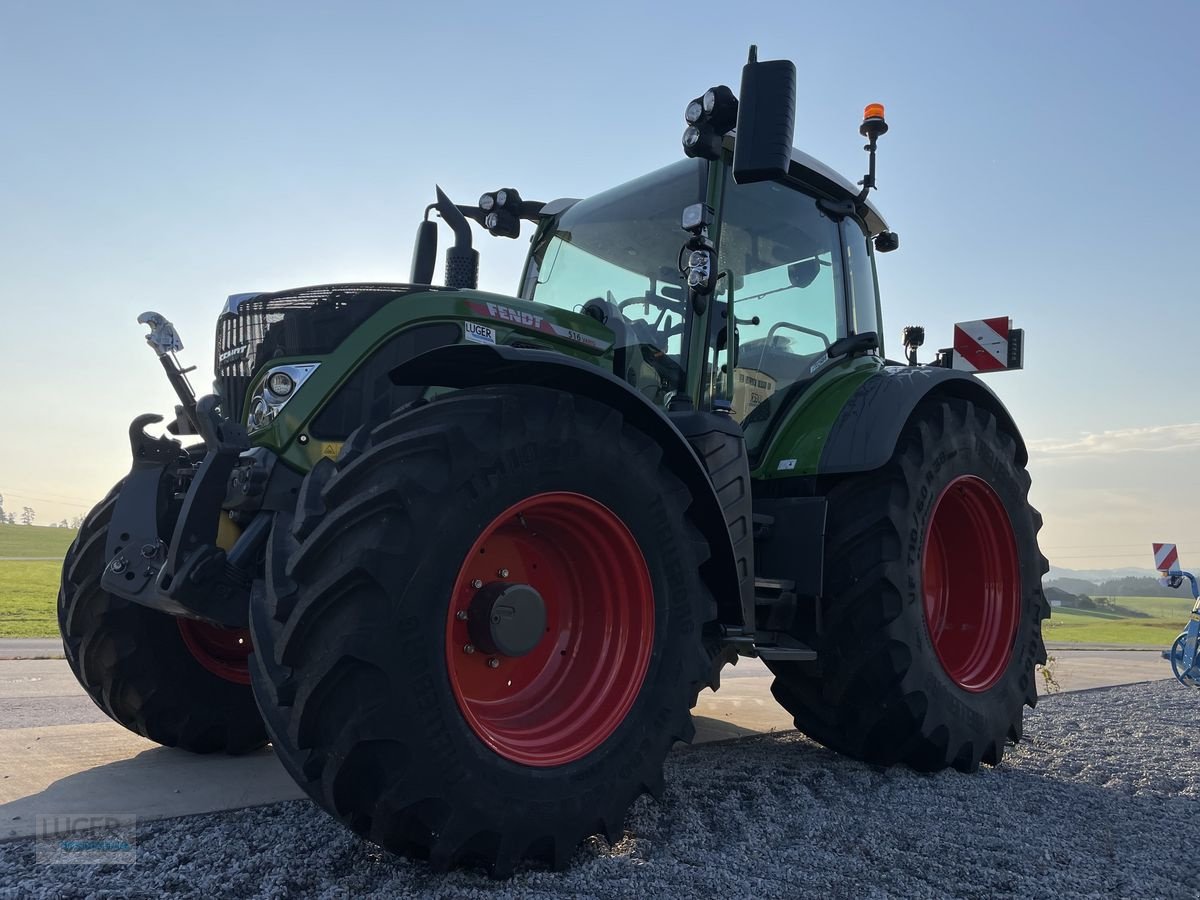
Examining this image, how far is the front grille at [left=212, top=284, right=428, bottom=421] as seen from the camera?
304 cm

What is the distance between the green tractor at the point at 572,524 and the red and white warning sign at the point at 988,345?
4.07 ft

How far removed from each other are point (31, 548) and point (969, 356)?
42.9m

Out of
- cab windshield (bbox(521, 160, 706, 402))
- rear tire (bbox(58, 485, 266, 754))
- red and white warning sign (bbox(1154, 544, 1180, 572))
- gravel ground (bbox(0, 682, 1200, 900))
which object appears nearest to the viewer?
Answer: gravel ground (bbox(0, 682, 1200, 900))

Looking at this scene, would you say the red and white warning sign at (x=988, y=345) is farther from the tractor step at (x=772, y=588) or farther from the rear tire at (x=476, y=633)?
the rear tire at (x=476, y=633)

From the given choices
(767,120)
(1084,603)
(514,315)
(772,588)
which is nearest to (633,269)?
(514,315)

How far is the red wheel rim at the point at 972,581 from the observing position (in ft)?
14.8

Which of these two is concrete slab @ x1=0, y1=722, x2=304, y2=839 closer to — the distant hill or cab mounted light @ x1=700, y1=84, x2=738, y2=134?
cab mounted light @ x1=700, y1=84, x2=738, y2=134

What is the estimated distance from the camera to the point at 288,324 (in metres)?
3.08

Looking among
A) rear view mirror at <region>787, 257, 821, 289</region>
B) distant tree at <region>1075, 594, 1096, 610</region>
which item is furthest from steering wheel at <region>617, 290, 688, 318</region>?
distant tree at <region>1075, 594, 1096, 610</region>

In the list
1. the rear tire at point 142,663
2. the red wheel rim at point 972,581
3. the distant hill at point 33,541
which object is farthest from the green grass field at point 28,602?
the distant hill at point 33,541

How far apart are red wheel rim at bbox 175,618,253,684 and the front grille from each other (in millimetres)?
977

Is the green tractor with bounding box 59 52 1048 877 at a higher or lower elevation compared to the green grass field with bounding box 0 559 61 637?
higher

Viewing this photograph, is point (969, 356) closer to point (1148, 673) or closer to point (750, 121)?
point (750, 121)

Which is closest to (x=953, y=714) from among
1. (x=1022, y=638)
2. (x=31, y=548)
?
(x=1022, y=638)
